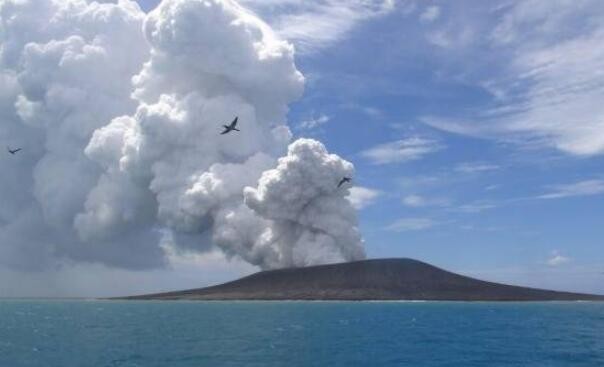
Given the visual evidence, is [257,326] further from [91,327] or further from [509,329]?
[509,329]

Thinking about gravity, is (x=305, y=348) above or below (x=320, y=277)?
below

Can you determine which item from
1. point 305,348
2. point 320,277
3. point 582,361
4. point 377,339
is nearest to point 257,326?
point 377,339

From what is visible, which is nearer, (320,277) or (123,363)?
(123,363)

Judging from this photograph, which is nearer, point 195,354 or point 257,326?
point 195,354

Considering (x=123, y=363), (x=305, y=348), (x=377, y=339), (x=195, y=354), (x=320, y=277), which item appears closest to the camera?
(x=123, y=363)

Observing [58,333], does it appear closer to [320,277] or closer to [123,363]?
[123,363]

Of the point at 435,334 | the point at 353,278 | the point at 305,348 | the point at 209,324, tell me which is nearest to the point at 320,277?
the point at 353,278

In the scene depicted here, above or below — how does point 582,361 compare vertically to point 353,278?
below

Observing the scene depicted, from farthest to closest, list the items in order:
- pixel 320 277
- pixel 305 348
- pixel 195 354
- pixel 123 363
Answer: pixel 320 277 → pixel 305 348 → pixel 195 354 → pixel 123 363

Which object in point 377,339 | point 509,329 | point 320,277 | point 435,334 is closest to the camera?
point 377,339
